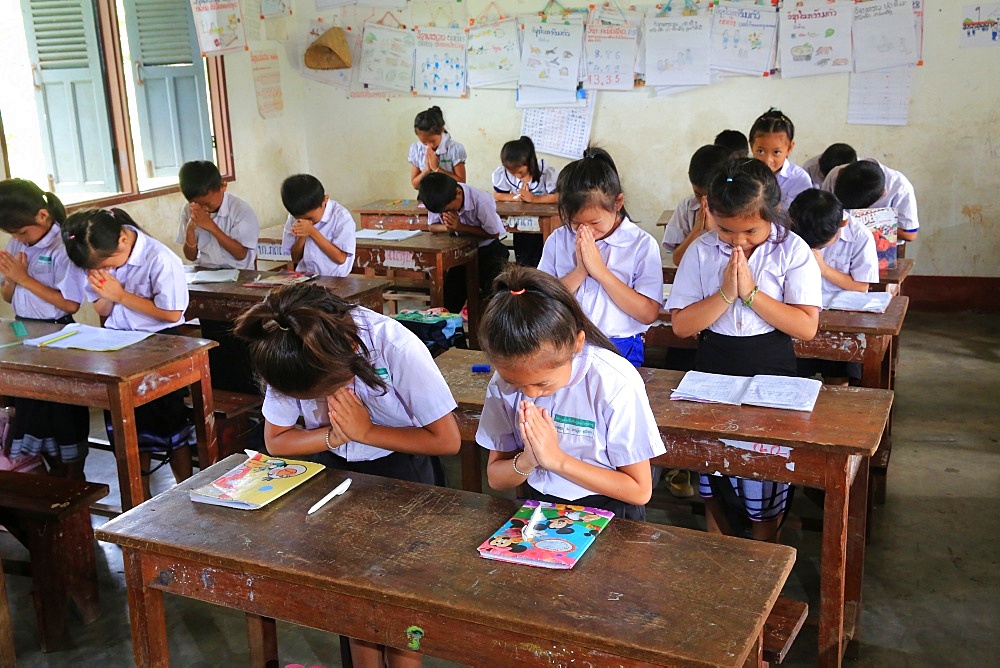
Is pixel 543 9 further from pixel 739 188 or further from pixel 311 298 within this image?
→ pixel 311 298

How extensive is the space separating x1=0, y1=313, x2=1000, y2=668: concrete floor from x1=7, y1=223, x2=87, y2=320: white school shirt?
0.75 meters

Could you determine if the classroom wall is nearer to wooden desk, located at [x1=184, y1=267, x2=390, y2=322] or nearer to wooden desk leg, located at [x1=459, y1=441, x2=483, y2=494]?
wooden desk, located at [x1=184, y1=267, x2=390, y2=322]

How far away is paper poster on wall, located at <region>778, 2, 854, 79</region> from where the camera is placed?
5992 millimetres

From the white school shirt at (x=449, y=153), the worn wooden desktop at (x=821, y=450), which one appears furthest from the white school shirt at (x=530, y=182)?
the worn wooden desktop at (x=821, y=450)

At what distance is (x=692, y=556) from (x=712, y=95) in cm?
522

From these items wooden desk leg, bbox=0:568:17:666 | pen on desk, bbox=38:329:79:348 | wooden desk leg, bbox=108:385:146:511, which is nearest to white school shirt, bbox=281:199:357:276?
pen on desk, bbox=38:329:79:348

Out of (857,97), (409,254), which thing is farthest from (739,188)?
(857,97)

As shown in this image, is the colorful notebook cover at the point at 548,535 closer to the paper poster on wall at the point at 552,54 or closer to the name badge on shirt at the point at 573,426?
the name badge on shirt at the point at 573,426

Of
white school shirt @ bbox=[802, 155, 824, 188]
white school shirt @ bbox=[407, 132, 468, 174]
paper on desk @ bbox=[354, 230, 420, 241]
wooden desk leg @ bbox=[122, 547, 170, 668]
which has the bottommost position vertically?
wooden desk leg @ bbox=[122, 547, 170, 668]

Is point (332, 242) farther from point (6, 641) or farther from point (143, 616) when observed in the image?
point (143, 616)

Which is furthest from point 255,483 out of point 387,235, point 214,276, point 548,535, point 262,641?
point 387,235

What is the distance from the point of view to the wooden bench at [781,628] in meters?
1.96

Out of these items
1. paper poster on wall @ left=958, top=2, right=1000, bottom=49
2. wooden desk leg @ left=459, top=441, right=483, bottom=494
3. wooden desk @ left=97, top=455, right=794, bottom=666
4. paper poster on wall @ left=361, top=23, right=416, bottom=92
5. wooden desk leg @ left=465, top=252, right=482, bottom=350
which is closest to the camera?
wooden desk @ left=97, top=455, right=794, bottom=666

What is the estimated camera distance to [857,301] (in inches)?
130
